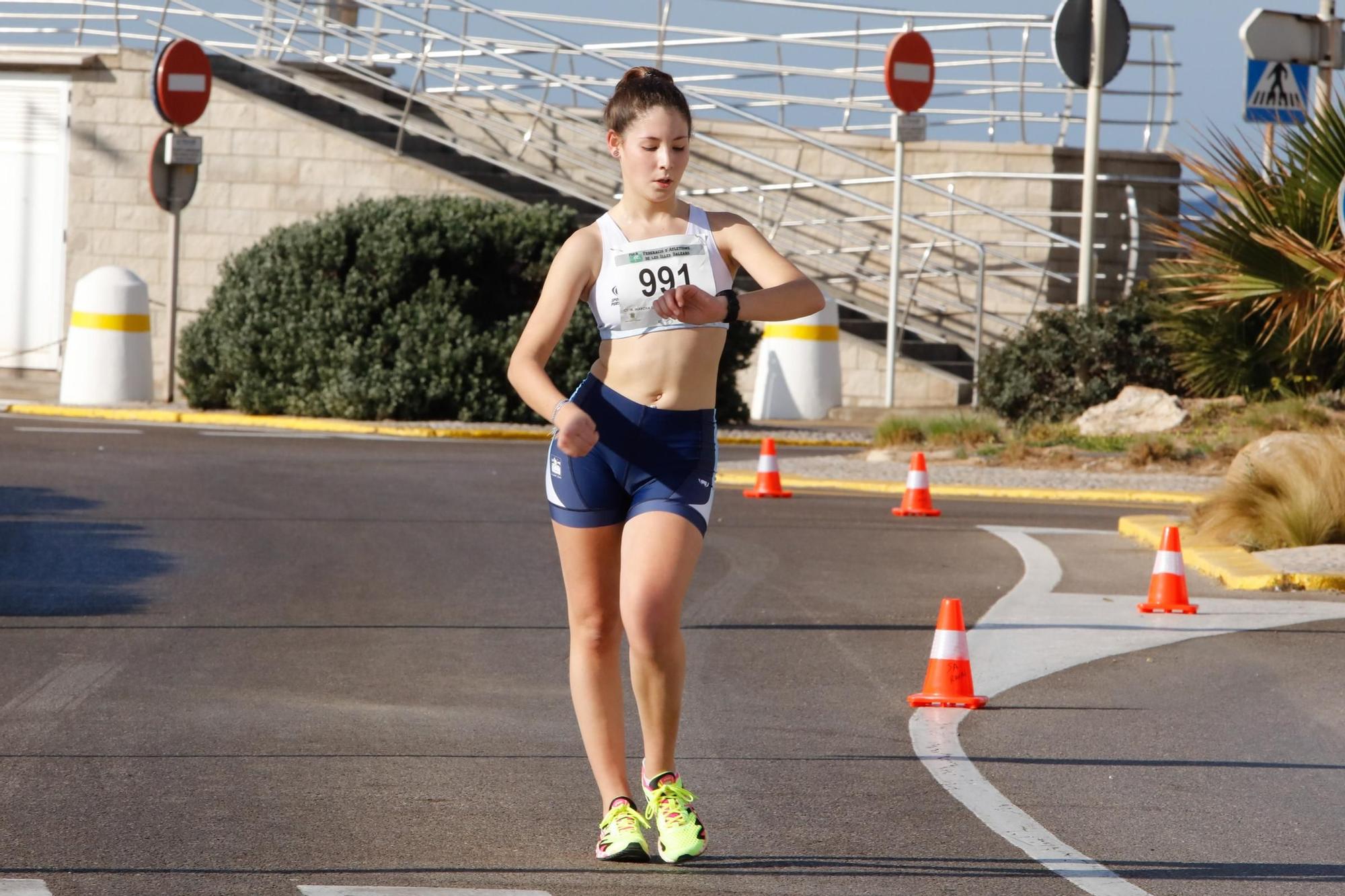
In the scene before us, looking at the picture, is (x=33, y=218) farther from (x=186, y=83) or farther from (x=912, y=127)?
(x=912, y=127)

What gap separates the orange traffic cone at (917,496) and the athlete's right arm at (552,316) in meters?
8.95

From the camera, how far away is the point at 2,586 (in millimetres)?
9805

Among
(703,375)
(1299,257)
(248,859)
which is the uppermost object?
(1299,257)

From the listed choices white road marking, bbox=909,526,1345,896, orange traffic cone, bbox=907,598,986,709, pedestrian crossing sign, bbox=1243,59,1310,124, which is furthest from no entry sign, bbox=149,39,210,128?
orange traffic cone, bbox=907,598,986,709

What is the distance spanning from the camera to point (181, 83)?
21.7 m

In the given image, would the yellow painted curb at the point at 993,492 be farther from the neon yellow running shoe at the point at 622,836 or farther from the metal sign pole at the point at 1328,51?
the neon yellow running shoe at the point at 622,836

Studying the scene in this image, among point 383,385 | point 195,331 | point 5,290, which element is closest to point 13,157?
point 5,290

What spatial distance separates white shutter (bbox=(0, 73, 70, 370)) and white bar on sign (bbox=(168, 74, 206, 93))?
2935 mm

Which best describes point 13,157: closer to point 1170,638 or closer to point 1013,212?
point 1013,212

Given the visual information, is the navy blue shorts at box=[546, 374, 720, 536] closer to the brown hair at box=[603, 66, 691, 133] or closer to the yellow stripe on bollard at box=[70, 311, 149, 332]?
the brown hair at box=[603, 66, 691, 133]

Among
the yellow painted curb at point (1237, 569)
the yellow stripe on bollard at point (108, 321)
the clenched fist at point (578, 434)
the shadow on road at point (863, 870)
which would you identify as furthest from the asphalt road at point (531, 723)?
the yellow stripe on bollard at point (108, 321)

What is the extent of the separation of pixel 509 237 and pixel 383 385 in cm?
201

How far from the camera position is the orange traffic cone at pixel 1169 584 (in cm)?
962

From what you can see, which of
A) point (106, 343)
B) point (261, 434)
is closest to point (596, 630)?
point (261, 434)
